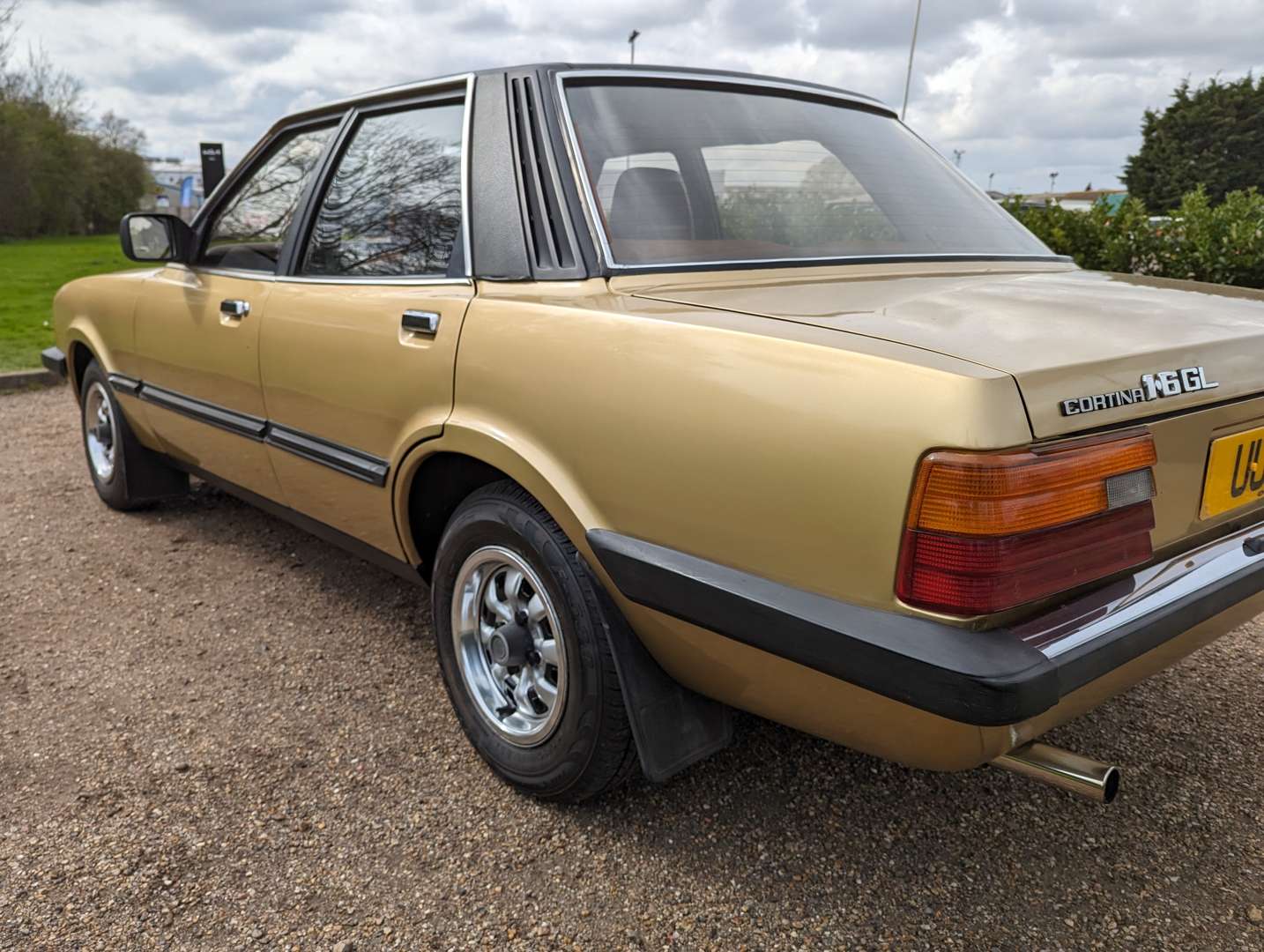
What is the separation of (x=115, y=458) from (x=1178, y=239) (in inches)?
252

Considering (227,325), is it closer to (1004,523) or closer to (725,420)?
(725,420)

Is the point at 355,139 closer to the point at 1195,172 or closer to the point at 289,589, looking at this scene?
the point at 289,589

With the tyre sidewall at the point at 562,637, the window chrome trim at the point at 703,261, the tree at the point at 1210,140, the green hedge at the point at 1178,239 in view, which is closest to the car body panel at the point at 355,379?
the tyre sidewall at the point at 562,637

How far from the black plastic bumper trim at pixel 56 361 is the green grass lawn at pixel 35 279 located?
13.8 ft

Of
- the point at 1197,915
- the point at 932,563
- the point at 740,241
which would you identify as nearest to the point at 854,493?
the point at 932,563

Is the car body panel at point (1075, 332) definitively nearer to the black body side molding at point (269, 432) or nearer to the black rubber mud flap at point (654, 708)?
the black rubber mud flap at point (654, 708)

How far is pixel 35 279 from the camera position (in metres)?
16.9

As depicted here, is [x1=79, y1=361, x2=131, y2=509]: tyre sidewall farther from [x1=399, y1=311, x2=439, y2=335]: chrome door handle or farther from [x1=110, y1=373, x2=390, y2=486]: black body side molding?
[x1=399, y1=311, x2=439, y2=335]: chrome door handle

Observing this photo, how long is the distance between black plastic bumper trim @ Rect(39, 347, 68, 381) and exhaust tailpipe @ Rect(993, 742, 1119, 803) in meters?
4.88

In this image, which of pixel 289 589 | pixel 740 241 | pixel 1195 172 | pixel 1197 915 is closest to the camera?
pixel 1197 915

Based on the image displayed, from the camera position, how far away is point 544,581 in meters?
2.22

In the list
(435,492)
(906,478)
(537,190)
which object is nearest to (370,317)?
(435,492)

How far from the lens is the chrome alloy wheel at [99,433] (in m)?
4.58

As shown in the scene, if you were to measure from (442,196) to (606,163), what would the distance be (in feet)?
1.85
